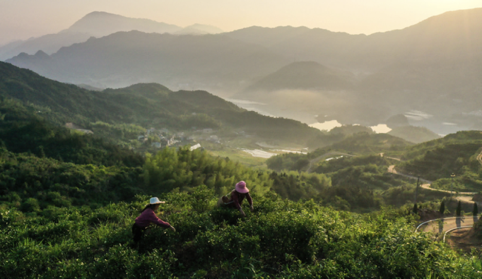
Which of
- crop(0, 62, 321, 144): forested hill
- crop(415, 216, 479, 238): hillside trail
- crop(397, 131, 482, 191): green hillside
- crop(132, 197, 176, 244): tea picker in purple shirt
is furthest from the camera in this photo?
crop(0, 62, 321, 144): forested hill

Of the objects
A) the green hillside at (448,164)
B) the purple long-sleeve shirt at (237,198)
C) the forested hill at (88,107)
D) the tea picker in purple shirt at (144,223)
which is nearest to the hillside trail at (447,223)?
the purple long-sleeve shirt at (237,198)

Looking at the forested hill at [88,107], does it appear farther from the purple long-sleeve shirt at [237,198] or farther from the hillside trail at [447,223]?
the hillside trail at [447,223]

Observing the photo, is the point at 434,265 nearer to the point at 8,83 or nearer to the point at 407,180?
the point at 407,180

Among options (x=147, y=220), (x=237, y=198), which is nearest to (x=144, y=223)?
(x=147, y=220)

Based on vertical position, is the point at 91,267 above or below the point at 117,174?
above

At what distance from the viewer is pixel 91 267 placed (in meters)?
8.93

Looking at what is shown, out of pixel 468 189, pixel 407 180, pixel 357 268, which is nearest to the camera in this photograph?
pixel 357 268

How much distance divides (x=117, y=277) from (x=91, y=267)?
0.88 m

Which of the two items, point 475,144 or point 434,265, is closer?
point 434,265

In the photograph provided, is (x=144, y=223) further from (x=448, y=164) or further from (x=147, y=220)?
(x=448, y=164)

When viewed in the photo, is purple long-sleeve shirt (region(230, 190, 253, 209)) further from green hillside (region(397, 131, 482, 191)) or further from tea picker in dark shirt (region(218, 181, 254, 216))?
green hillside (region(397, 131, 482, 191))

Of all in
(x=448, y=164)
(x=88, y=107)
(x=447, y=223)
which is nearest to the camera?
(x=447, y=223)

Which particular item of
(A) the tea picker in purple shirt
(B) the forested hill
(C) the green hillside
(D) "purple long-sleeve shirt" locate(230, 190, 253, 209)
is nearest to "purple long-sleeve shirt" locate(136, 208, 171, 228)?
(A) the tea picker in purple shirt

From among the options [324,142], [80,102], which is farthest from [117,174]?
[324,142]
